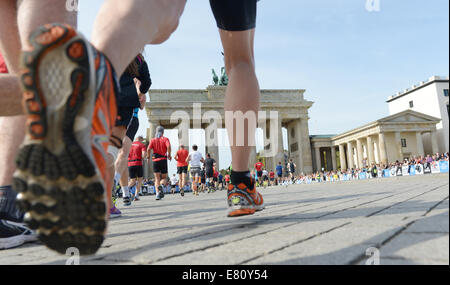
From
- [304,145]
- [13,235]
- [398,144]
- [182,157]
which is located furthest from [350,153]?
[13,235]

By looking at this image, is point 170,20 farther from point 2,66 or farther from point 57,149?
point 2,66

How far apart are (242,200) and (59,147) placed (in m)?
1.34

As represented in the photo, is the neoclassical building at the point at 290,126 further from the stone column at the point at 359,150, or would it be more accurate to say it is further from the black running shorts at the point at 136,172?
the black running shorts at the point at 136,172

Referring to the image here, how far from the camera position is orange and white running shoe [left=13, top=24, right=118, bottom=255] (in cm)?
85

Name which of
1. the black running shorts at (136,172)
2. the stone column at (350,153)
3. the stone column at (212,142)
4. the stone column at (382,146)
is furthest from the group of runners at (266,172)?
the stone column at (350,153)

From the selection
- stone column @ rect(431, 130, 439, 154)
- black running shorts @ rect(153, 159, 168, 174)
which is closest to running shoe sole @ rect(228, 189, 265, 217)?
black running shorts @ rect(153, 159, 168, 174)

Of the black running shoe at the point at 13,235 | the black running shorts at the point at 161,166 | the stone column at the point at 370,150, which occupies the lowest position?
the black running shoe at the point at 13,235

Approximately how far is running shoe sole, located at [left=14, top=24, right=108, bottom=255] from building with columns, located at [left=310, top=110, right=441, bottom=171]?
166 ft

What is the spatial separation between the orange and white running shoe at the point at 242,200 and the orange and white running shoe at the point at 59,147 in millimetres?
1214

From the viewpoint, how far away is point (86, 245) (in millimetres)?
897

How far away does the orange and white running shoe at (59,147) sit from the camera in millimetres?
846

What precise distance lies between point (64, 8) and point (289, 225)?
1.64 metres

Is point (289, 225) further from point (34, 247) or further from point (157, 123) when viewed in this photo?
point (157, 123)
